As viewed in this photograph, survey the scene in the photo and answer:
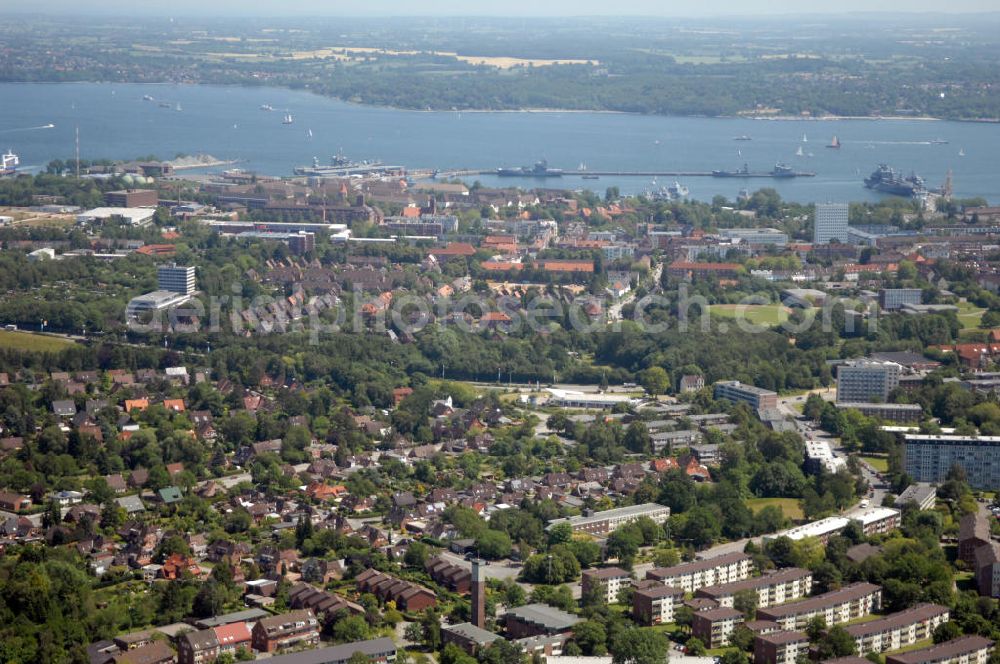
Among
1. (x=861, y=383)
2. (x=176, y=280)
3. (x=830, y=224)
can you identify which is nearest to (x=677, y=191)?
(x=830, y=224)

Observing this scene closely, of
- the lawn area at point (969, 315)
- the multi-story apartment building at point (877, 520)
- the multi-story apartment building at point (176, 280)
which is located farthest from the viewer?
the multi-story apartment building at point (176, 280)

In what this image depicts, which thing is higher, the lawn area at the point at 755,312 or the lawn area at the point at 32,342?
the lawn area at the point at 755,312

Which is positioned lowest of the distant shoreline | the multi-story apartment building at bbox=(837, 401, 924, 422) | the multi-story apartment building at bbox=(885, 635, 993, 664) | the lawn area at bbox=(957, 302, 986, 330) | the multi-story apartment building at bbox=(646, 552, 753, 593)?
the distant shoreline

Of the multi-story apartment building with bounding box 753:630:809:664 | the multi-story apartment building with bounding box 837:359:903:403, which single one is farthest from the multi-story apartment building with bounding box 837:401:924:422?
the multi-story apartment building with bounding box 753:630:809:664

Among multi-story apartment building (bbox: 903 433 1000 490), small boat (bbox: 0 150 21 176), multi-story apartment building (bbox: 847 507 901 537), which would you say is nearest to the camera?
multi-story apartment building (bbox: 847 507 901 537)

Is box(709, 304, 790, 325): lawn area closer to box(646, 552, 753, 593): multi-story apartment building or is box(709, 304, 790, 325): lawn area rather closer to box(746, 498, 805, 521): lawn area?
box(746, 498, 805, 521): lawn area

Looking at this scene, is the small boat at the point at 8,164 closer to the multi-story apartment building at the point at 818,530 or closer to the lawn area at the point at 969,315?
the lawn area at the point at 969,315

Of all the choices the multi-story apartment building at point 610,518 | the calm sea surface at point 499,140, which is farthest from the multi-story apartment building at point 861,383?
the calm sea surface at point 499,140
